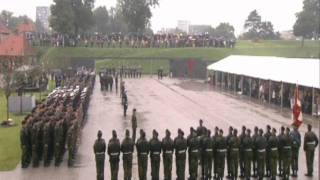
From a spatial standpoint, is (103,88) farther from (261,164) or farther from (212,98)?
(261,164)

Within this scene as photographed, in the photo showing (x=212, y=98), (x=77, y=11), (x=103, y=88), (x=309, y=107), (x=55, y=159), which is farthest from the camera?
(x=77, y=11)

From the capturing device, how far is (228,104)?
38.2m

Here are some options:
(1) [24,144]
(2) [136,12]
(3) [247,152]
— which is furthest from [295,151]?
(2) [136,12]

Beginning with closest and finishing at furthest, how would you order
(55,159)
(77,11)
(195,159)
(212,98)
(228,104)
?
(195,159)
(55,159)
(228,104)
(212,98)
(77,11)

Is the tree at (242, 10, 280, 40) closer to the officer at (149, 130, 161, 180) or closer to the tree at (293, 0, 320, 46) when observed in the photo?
the tree at (293, 0, 320, 46)

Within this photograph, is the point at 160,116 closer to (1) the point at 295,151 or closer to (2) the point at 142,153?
(1) the point at 295,151

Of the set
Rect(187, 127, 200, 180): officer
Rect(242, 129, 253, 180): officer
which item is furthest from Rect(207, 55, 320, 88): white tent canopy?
Rect(187, 127, 200, 180): officer

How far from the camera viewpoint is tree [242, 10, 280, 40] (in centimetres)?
13088

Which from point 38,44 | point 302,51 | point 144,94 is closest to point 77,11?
point 38,44

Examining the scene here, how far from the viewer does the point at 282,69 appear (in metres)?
37.1

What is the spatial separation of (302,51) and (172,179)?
6919 centimetres

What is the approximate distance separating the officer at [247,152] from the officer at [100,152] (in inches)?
160

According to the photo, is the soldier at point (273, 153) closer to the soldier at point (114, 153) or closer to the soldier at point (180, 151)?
the soldier at point (180, 151)

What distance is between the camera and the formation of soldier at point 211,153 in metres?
15.6
